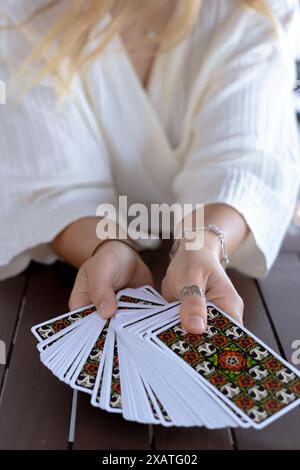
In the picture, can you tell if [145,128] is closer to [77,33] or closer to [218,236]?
[77,33]

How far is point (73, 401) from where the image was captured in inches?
29.8

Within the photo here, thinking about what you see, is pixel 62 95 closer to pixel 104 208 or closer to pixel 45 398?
pixel 104 208

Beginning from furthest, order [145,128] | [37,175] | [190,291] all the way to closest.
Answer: [145,128], [37,175], [190,291]

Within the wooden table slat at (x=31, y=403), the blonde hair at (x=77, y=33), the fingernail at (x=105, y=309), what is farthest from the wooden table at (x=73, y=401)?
the blonde hair at (x=77, y=33)

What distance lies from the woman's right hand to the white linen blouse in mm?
142

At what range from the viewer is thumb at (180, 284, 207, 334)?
77 cm

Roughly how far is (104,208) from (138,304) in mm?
273

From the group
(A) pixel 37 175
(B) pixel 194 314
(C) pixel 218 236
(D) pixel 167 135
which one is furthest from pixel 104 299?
(D) pixel 167 135

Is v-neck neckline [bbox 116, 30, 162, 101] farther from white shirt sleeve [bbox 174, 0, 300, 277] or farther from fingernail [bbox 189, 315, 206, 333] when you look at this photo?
fingernail [bbox 189, 315, 206, 333]

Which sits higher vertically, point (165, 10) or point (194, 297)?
point (165, 10)

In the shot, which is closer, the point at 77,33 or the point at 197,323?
the point at 197,323

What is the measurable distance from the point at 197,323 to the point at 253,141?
455mm

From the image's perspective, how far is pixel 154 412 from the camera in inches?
27.3
